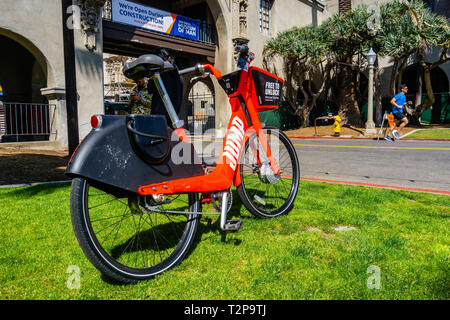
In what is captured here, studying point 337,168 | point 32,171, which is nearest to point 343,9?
point 337,168

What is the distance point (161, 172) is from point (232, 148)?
926mm

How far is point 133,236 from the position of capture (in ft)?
9.86

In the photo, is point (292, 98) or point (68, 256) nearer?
point (68, 256)

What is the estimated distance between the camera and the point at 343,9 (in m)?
22.9

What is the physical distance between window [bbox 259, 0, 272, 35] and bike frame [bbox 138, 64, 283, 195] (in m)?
19.2

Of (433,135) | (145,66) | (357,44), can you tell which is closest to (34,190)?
(145,66)

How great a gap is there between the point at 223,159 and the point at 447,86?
2339 cm

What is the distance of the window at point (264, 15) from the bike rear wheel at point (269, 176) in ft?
61.8

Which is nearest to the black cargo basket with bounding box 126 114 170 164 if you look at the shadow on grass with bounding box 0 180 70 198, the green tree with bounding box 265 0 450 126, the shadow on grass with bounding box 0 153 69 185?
the shadow on grass with bounding box 0 180 70 198

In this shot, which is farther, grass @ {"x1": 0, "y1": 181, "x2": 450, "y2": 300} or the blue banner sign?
the blue banner sign

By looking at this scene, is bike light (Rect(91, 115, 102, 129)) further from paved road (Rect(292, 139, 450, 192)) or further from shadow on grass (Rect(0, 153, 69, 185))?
paved road (Rect(292, 139, 450, 192))

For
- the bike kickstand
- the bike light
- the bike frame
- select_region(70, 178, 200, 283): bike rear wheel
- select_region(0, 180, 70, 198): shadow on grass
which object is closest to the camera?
select_region(70, 178, 200, 283): bike rear wheel

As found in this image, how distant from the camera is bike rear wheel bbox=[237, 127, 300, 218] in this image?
138 inches
